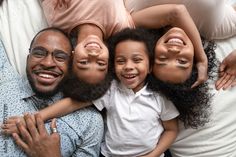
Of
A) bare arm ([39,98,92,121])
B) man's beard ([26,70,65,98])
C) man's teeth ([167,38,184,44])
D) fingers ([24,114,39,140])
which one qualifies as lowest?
fingers ([24,114,39,140])

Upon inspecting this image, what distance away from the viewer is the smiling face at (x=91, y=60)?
4.17ft

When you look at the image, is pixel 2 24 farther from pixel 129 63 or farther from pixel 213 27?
pixel 213 27

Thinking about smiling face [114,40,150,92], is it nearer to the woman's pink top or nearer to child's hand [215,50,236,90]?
the woman's pink top

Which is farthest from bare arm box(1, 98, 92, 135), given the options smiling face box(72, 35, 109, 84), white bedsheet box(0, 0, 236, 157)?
white bedsheet box(0, 0, 236, 157)

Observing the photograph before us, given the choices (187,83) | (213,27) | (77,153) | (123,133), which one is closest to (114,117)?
(123,133)

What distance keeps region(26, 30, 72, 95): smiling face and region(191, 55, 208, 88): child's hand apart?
0.47 meters

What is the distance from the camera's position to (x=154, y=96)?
4.48ft

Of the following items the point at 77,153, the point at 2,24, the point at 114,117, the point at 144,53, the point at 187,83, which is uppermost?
the point at 2,24

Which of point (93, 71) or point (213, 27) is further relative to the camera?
point (213, 27)

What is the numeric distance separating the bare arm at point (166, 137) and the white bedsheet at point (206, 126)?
5 cm

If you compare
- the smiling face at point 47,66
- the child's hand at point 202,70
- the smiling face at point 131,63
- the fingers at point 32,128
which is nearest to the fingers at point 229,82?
Result: the child's hand at point 202,70

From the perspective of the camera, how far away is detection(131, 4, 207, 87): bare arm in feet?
4.44

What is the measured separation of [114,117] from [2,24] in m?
0.59

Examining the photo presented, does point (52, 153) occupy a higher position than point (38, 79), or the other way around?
point (38, 79)
